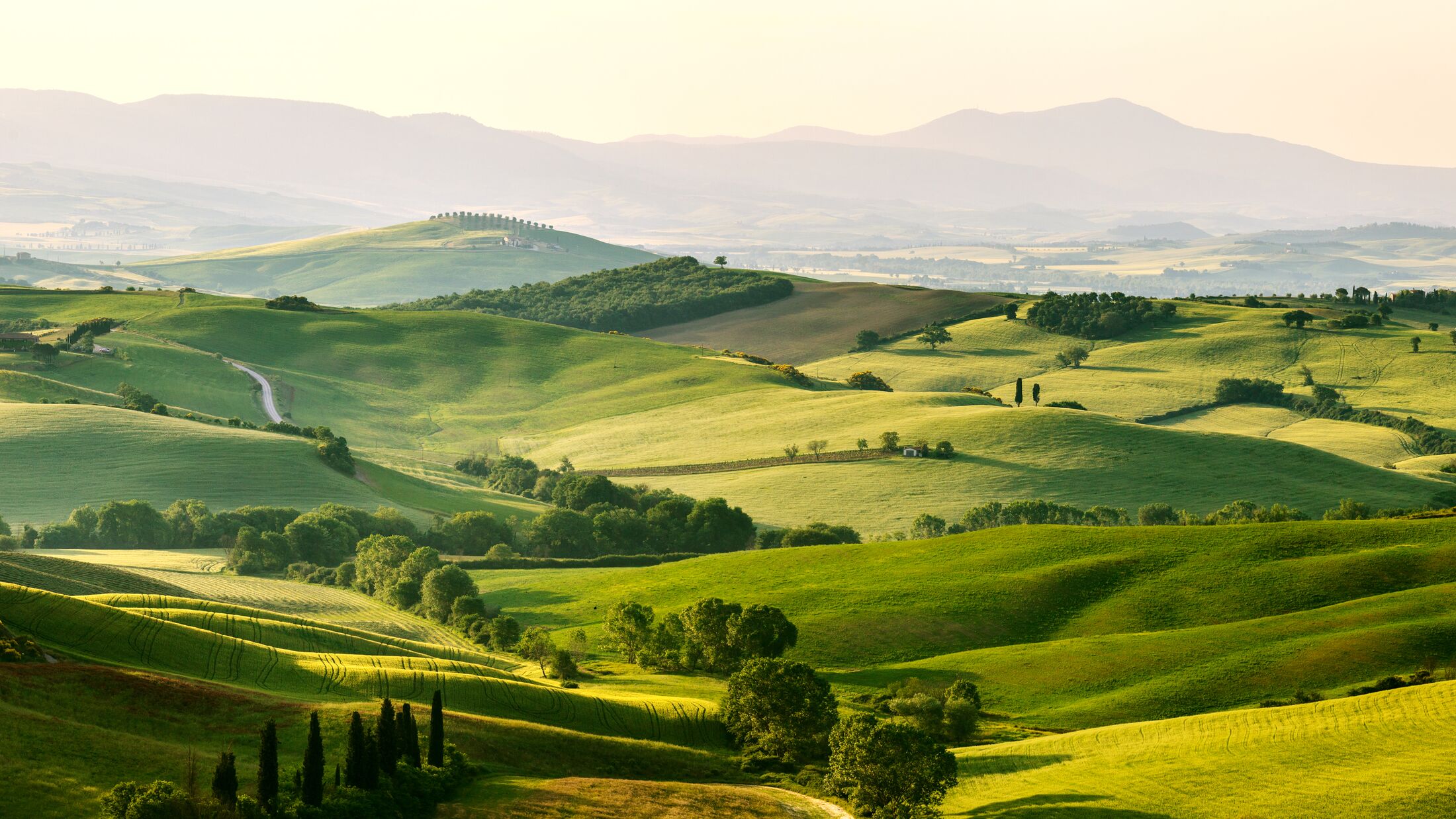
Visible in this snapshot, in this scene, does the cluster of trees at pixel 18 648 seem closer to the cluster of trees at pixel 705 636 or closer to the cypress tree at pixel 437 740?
the cypress tree at pixel 437 740

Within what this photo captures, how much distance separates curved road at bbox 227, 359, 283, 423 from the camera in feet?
564

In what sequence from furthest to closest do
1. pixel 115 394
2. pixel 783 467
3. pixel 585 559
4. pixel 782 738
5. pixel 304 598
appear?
pixel 115 394
pixel 783 467
pixel 585 559
pixel 304 598
pixel 782 738

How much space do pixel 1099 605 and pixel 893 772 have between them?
37.0 metres

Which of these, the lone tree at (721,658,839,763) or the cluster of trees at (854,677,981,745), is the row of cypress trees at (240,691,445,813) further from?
the cluster of trees at (854,677,981,745)

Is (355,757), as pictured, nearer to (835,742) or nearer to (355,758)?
(355,758)

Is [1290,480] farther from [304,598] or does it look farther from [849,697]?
[304,598]

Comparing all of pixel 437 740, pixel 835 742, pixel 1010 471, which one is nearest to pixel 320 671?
pixel 437 740

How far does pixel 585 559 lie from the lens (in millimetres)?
111562

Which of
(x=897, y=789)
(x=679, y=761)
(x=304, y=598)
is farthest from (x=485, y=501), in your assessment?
(x=897, y=789)

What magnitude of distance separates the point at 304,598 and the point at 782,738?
149 feet

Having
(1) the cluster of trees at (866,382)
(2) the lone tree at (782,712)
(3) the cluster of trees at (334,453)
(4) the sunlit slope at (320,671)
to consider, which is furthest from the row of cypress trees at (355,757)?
(1) the cluster of trees at (866,382)

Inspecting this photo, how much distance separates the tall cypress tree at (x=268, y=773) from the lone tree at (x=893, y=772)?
852 inches

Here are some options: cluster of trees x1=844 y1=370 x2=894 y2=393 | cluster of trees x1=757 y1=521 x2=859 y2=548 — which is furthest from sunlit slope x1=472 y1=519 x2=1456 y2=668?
cluster of trees x1=844 y1=370 x2=894 y2=393

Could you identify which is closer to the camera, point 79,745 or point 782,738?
point 79,745
